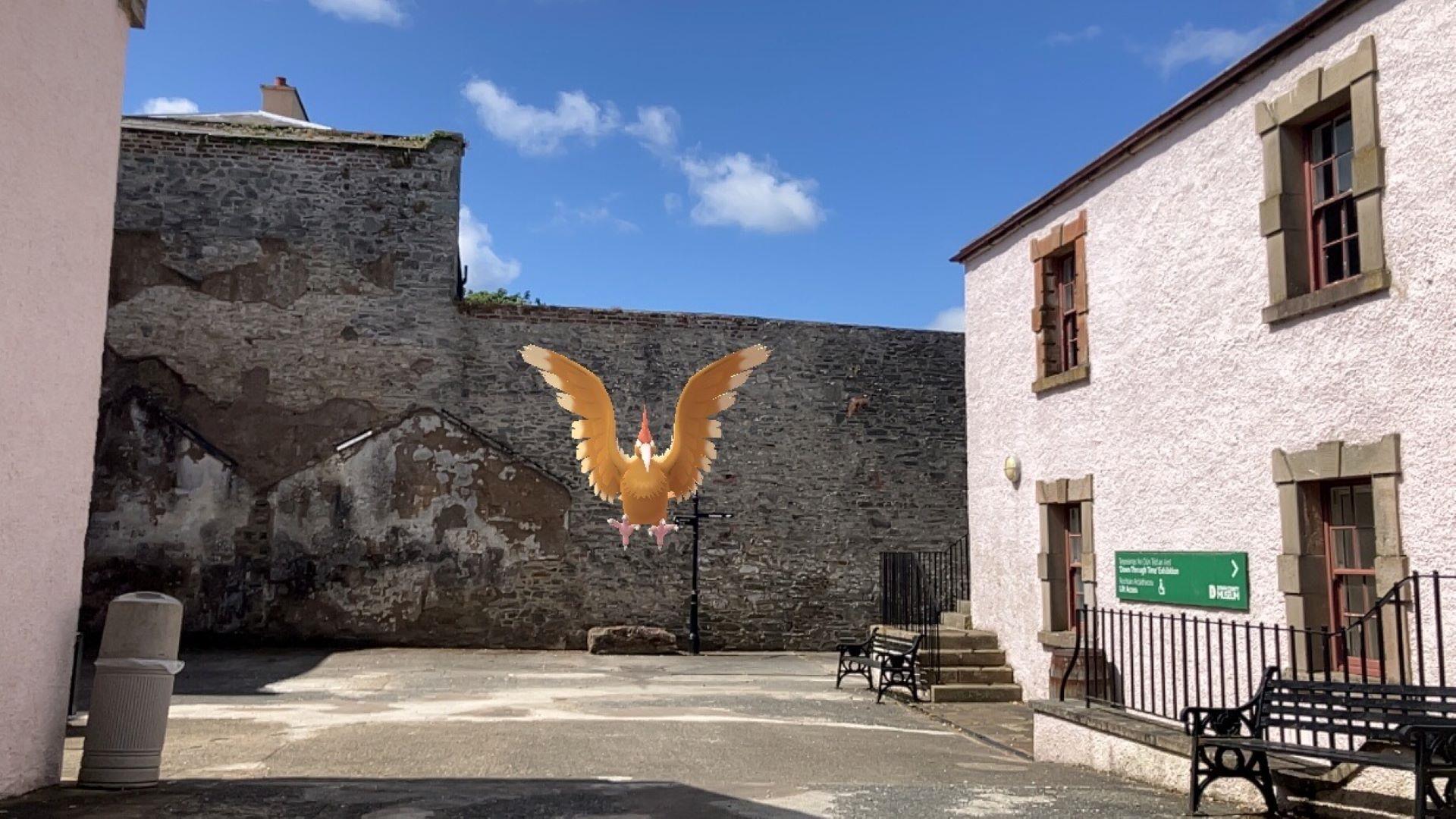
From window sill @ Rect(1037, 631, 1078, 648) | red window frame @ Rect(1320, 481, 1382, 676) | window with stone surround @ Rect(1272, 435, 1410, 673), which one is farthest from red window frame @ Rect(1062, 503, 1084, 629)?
red window frame @ Rect(1320, 481, 1382, 676)

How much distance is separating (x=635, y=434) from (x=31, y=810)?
43.9ft

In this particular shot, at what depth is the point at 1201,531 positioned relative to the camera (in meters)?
9.02

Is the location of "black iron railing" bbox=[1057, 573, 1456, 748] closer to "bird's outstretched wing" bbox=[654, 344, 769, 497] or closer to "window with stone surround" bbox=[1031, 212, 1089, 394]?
"window with stone surround" bbox=[1031, 212, 1089, 394]

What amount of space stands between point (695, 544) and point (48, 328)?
12846 millimetres

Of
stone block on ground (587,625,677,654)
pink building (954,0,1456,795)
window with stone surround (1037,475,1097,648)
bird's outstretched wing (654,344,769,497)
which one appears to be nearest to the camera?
pink building (954,0,1456,795)

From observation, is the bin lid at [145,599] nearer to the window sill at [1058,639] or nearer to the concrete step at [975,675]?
the window sill at [1058,639]

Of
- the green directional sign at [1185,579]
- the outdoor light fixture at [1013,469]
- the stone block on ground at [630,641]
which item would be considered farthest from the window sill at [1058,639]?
→ the stone block on ground at [630,641]

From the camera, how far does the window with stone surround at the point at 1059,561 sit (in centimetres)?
1137

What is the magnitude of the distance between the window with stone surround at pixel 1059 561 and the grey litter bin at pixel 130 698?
7.91 metres

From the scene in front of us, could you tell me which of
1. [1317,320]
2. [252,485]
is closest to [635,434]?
[252,485]

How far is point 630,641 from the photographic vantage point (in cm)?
1788

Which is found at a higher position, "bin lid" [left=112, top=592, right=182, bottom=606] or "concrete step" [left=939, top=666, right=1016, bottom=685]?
"bin lid" [left=112, top=592, right=182, bottom=606]

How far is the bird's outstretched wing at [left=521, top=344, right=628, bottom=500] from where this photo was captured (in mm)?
14109

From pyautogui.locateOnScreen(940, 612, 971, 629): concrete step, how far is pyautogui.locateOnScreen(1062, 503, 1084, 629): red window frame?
7.59 ft
